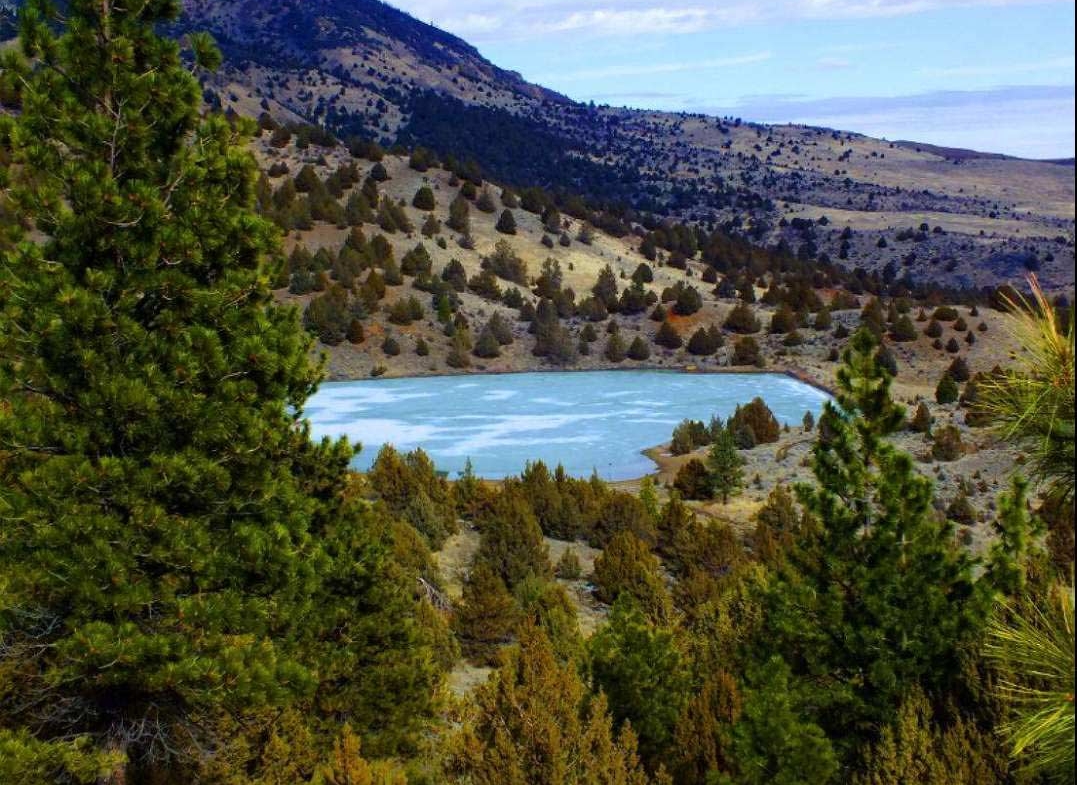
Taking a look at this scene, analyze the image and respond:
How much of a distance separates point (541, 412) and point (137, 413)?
3181 centimetres

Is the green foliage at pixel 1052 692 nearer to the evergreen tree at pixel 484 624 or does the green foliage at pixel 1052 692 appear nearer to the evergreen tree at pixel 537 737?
the evergreen tree at pixel 537 737

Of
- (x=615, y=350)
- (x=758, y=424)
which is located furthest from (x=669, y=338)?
(x=758, y=424)

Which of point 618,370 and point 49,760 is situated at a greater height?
point 618,370

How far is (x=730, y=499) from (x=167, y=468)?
21396 mm

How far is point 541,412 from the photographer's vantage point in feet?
128

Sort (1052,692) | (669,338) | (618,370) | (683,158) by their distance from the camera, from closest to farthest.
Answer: (1052,692) → (618,370) → (669,338) → (683,158)

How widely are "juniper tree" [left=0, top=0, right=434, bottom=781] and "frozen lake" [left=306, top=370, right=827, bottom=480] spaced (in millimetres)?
20669

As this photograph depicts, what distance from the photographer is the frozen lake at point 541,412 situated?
103 feet

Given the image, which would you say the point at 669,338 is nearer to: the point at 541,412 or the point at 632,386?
the point at 632,386

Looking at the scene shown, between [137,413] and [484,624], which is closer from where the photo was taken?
[137,413]

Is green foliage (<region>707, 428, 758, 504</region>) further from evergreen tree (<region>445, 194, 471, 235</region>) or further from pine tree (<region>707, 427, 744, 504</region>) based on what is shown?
evergreen tree (<region>445, 194, 471, 235</region>)

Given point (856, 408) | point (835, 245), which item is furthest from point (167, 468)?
point (835, 245)

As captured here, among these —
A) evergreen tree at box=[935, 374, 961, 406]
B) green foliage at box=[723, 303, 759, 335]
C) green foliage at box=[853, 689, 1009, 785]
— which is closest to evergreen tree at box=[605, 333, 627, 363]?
green foliage at box=[723, 303, 759, 335]

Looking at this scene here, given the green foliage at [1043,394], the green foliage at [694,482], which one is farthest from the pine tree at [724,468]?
the green foliage at [1043,394]
